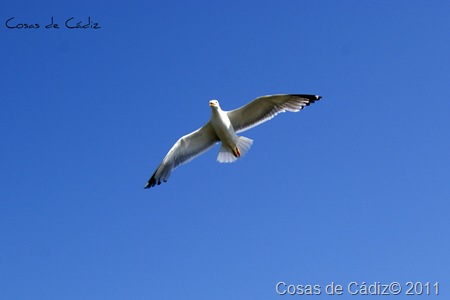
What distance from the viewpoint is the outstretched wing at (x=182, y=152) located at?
1209 cm

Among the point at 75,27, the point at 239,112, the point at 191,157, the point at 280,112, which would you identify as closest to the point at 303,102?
the point at 280,112

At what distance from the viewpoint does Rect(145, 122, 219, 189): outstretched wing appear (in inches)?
476

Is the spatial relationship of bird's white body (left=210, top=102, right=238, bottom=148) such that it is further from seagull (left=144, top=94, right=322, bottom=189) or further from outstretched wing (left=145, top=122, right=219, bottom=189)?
outstretched wing (left=145, top=122, right=219, bottom=189)

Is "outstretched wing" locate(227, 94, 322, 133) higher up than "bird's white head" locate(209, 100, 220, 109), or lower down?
higher up

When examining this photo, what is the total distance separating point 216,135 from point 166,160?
105 cm

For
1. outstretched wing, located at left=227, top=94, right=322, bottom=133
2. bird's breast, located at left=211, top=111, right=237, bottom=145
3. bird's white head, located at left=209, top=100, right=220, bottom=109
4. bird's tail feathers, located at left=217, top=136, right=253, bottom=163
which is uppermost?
outstretched wing, located at left=227, top=94, right=322, bottom=133

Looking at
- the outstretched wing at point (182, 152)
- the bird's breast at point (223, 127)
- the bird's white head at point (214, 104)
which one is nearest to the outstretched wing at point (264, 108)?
the bird's breast at point (223, 127)

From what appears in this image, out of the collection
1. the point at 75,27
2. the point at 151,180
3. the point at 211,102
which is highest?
the point at 75,27

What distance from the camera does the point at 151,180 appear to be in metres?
12.2

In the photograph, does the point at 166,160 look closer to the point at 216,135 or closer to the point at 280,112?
the point at 216,135

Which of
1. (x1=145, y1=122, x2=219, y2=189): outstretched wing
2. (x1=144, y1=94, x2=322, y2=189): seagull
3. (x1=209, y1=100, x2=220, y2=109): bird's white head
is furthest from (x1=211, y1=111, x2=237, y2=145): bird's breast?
(x1=145, y1=122, x2=219, y2=189): outstretched wing

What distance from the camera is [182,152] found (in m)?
12.3

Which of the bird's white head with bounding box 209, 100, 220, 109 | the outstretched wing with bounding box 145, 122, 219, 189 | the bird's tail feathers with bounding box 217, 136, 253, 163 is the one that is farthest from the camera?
the outstretched wing with bounding box 145, 122, 219, 189

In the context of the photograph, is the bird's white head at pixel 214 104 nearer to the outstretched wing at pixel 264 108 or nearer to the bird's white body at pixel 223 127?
the bird's white body at pixel 223 127
